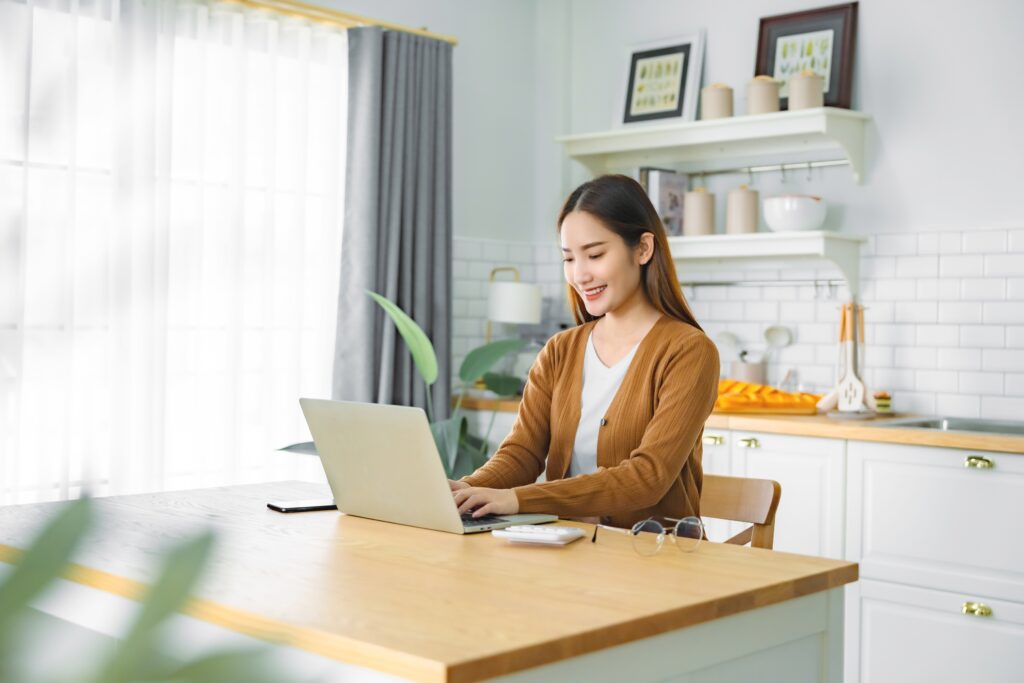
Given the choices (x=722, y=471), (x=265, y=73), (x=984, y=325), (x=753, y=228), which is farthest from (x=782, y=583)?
(x=265, y=73)

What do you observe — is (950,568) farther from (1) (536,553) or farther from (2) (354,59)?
(2) (354,59)

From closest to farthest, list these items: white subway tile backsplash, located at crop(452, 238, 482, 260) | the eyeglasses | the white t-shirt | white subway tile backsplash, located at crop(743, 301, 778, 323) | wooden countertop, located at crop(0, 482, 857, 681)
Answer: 1. wooden countertop, located at crop(0, 482, 857, 681)
2. the eyeglasses
3. the white t-shirt
4. white subway tile backsplash, located at crop(743, 301, 778, 323)
5. white subway tile backsplash, located at crop(452, 238, 482, 260)

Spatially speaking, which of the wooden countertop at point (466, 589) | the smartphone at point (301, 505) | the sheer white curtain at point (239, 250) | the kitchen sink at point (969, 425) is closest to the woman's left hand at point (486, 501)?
the wooden countertop at point (466, 589)

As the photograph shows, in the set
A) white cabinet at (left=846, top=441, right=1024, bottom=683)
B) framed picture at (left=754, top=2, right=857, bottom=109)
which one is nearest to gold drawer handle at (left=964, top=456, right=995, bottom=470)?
white cabinet at (left=846, top=441, right=1024, bottom=683)

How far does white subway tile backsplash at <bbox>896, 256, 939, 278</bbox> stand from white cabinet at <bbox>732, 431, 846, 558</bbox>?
0.85 m

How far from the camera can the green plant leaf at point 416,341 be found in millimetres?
4008

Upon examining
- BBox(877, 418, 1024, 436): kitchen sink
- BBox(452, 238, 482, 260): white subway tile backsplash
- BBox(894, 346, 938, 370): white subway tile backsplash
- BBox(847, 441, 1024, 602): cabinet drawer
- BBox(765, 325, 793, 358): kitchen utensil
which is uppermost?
BBox(452, 238, 482, 260): white subway tile backsplash

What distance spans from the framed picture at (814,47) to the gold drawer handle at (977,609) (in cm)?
180

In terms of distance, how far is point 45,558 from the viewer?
6.9 inches

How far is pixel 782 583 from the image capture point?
1.56 m

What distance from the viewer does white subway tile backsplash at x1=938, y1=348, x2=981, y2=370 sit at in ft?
12.6

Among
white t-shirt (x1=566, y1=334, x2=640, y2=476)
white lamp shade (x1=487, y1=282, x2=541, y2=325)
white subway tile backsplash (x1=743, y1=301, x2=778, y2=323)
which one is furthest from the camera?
white lamp shade (x1=487, y1=282, x2=541, y2=325)

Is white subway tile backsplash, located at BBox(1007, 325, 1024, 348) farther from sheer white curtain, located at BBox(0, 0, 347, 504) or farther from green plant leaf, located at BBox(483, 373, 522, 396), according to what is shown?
sheer white curtain, located at BBox(0, 0, 347, 504)

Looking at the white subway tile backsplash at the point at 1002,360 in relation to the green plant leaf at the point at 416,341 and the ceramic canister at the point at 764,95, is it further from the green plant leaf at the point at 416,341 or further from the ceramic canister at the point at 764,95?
the green plant leaf at the point at 416,341
